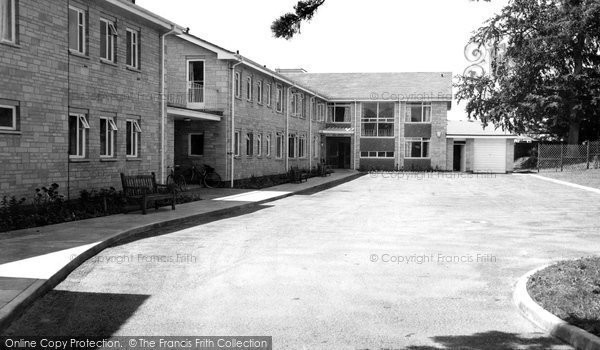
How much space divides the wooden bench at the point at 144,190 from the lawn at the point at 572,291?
9.57m

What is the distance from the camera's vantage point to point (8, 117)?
522 inches

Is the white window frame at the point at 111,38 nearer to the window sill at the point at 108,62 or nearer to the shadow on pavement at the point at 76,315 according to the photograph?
the window sill at the point at 108,62

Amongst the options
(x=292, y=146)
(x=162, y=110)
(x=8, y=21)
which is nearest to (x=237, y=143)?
(x=162, y=110)

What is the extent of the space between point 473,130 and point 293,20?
4610cm

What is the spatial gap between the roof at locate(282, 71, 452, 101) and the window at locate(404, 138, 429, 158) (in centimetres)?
339

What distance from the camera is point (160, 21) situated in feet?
62.5

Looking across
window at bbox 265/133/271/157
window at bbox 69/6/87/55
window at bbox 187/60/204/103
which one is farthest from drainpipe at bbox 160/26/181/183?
window at bbox 265/133/271/157

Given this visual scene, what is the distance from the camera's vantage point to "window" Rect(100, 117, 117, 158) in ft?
56.6

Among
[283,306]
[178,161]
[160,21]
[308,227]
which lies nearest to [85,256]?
[283,306]

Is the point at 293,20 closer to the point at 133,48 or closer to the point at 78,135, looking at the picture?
the point at 78,135

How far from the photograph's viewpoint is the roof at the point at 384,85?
47.5 metres

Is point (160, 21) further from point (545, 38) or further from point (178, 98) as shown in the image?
point (545, 38)

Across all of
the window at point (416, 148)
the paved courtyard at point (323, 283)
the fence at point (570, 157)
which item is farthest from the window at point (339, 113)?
the paved courtyard at point (323, 283)

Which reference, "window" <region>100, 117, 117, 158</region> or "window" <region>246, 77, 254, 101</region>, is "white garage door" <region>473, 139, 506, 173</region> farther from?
"window" <region>100, 117, 117, 158</region>
